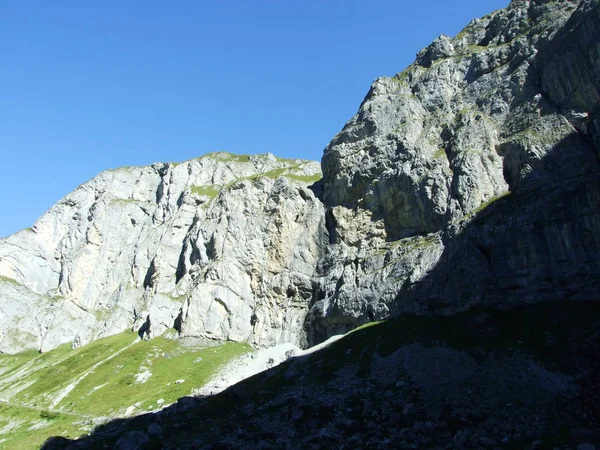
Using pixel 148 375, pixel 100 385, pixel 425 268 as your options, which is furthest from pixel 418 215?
pixel 100 385

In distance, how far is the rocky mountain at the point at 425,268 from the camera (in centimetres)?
3747

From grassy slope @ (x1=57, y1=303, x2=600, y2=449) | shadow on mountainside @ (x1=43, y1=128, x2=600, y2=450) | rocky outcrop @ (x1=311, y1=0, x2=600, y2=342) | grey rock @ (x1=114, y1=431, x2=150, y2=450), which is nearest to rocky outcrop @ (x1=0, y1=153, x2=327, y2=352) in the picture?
rocky outcrop @ (x1=311, y1=0, x2=600, y2=342)

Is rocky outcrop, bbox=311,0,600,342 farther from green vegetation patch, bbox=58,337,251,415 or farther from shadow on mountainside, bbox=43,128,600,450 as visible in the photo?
green vegetation patch, bbox=58,337,251,415

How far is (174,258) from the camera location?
5404 inches

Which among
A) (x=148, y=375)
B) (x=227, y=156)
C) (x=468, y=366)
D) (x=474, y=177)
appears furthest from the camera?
(x=227, y=156)

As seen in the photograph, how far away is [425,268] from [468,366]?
78.3 ft

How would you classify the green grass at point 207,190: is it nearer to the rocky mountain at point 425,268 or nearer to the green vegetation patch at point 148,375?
the rocky mountain at point 425,268

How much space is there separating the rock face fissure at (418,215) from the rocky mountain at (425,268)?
1.05 ft

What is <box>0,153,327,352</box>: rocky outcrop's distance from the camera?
326ft

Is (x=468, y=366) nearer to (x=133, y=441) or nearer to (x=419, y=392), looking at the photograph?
(x=419, y=392)

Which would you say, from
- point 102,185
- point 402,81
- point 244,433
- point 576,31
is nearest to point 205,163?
point 102,185

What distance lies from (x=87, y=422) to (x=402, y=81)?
90321mm

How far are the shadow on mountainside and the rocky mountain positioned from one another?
0.22m

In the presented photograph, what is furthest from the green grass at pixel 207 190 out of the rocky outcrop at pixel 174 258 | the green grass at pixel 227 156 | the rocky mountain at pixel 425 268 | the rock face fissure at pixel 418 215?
the green grass at pixel 227 156
